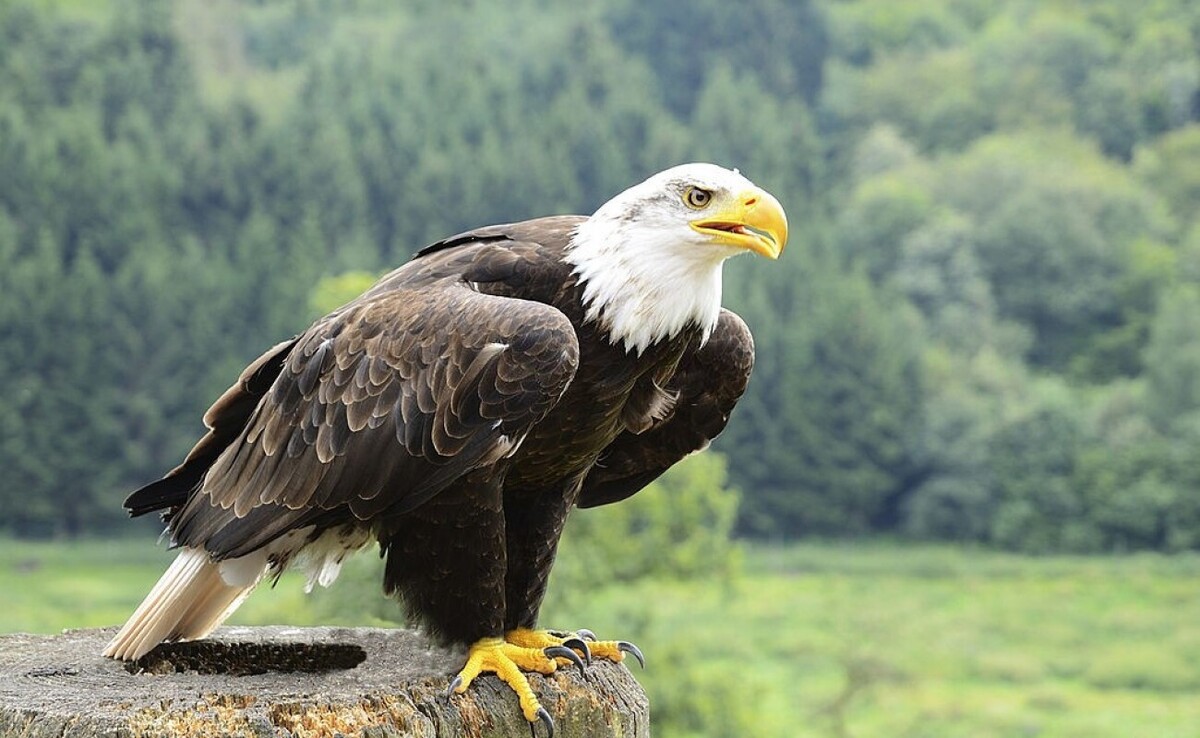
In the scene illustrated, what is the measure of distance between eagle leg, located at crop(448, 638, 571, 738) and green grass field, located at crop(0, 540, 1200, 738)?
2587cm

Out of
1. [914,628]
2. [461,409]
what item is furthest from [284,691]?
[914,628]

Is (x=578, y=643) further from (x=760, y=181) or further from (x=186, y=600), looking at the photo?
(x=760, y=181)

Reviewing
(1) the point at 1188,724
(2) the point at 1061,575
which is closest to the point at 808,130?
(2) the point at 1061,575

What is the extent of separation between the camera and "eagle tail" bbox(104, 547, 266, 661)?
5.82 meters

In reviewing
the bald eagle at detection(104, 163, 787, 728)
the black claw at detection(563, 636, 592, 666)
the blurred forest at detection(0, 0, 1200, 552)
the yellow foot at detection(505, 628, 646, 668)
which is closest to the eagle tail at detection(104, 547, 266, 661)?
the bald eagle at detection(104, 163, 787, 728)

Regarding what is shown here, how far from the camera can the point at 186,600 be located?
5.91 meters

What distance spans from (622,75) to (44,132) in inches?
1353

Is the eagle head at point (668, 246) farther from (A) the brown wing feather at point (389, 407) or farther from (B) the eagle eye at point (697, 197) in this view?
(A) the brown wing feather at point (389, 407)

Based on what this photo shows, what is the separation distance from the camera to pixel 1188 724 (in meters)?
45.0

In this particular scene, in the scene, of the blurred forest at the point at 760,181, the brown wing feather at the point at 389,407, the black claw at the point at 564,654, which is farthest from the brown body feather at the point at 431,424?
the blurred forest at the point at 760,181

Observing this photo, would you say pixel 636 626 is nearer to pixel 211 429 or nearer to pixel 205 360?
pixel 211 429

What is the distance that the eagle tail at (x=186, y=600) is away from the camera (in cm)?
582

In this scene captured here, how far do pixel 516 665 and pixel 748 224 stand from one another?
5.79 ft

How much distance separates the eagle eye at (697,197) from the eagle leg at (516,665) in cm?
170
